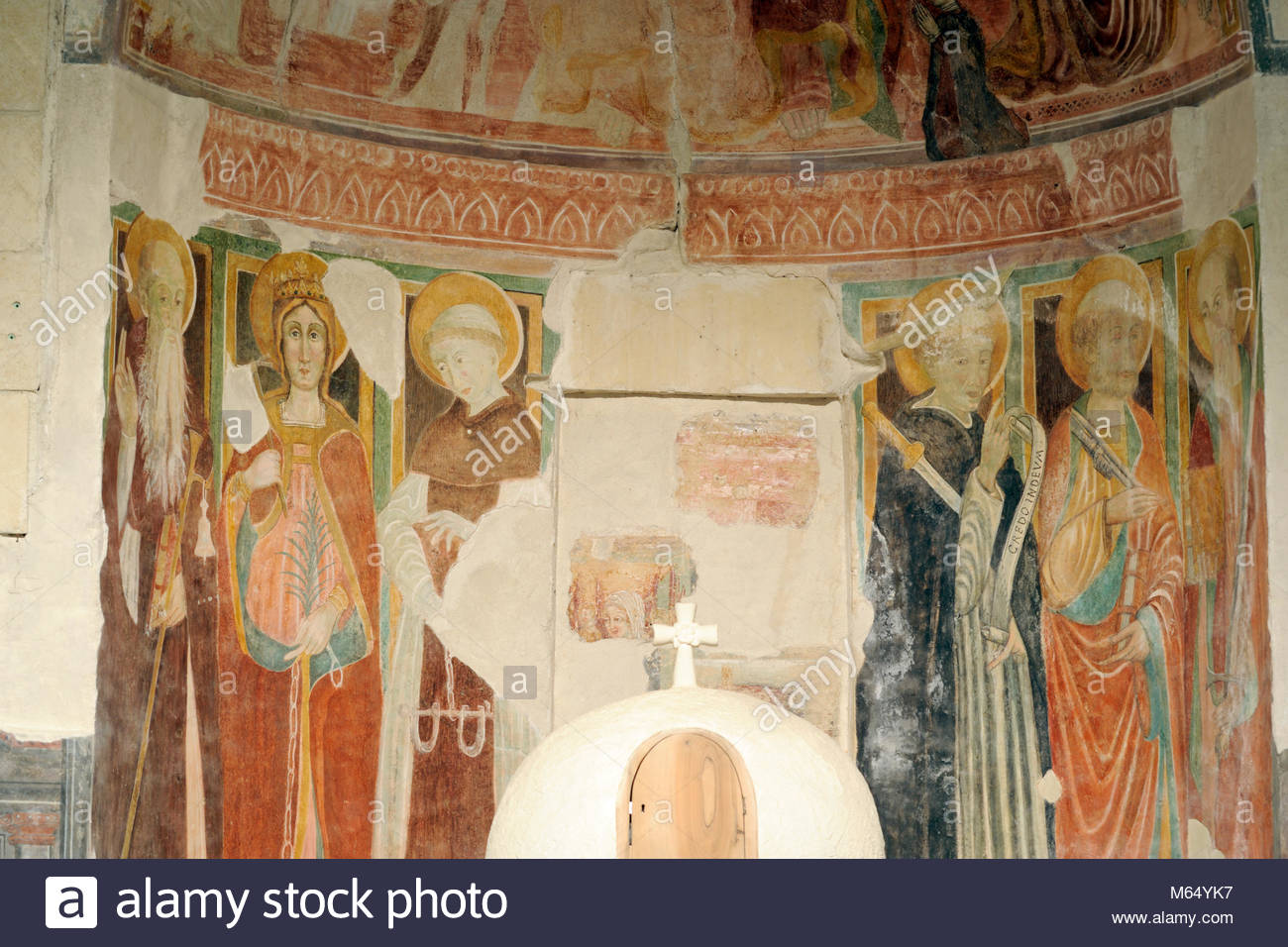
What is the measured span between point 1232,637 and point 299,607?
12.3ft

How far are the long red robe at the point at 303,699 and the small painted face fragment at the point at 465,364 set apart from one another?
1.67ft

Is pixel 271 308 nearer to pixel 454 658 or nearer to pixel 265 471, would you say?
pixel 265 471

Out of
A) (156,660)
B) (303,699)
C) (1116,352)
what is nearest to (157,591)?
(156,660)

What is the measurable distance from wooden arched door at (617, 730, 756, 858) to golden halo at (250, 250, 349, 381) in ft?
10.3

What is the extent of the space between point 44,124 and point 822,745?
11.7 feet

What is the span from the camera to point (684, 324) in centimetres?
762

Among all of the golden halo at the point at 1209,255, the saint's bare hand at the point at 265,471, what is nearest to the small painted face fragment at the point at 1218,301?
the golden halo at the point at 1209,255

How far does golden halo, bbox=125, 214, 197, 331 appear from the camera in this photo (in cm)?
628

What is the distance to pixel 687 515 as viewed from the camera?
7523mm

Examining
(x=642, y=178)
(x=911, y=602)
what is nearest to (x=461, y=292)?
(x=642, y=178)

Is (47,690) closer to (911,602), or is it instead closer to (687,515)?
(687,515)

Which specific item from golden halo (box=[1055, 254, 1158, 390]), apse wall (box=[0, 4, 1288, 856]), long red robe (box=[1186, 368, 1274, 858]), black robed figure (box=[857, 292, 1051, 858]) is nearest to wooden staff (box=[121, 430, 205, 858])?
apse wall (box=[0, 4, 1288, 856])

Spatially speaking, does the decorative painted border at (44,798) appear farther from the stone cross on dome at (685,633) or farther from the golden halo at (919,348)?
the golden halo at (919,348)

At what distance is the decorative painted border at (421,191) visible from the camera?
6980 millimetres
